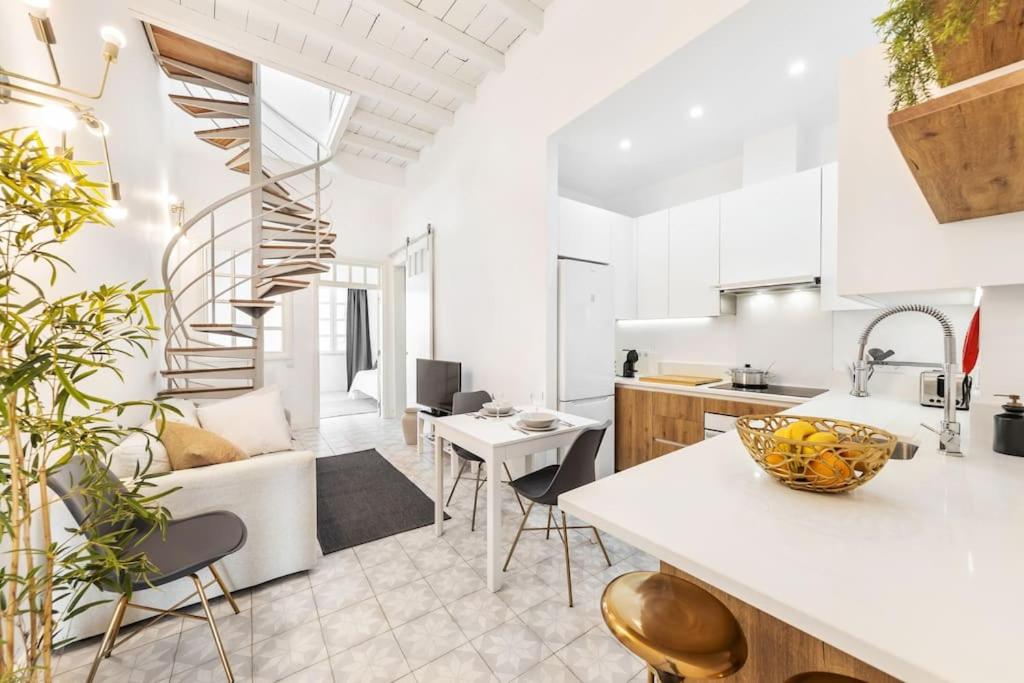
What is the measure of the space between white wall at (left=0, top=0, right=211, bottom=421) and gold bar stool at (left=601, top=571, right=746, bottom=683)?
2391mm

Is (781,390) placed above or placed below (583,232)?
below

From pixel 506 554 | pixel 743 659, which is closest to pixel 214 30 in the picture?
pixel 506 554

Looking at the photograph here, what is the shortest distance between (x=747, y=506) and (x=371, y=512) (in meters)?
2.70

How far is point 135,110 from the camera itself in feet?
9.25

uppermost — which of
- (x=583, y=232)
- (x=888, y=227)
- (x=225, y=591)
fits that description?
(x=583, y=232)

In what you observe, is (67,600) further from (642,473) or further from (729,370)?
(729,370)

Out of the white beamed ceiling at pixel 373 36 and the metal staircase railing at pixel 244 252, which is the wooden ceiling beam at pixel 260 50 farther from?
the metal staircase railing at pixel 244 252

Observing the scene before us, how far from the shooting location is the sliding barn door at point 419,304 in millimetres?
4758

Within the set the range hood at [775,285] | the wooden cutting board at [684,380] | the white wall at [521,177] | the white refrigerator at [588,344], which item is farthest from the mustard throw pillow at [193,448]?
the range hood at [775,285]

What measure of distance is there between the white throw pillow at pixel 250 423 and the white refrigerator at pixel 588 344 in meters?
2.10

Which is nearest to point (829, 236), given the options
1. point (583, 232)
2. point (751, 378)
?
point (751, 378)

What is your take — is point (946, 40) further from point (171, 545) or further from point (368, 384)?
point (368, 384)

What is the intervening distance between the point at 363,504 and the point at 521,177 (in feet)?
9.81

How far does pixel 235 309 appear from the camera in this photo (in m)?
4.94
